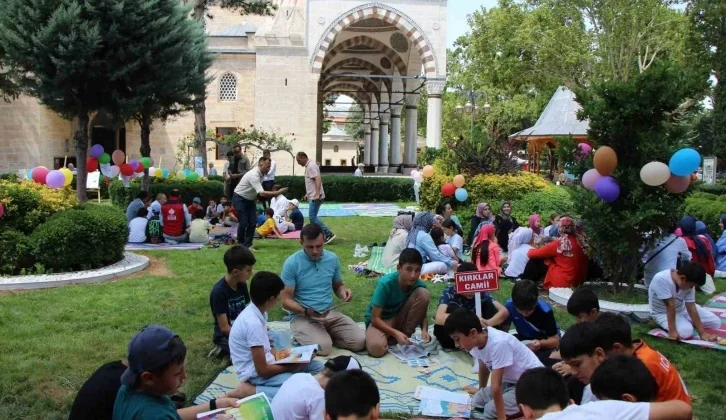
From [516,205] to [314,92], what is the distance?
1566 centimetres

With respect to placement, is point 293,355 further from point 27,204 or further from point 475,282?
point 27,204

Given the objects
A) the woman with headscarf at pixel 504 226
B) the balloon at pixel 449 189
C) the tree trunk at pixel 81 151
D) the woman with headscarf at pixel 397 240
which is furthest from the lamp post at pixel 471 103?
the woman with headscarf at pixel 397 240

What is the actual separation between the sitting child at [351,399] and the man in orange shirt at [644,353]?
138 centimetres

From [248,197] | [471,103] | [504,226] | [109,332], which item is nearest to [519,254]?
[504,226]

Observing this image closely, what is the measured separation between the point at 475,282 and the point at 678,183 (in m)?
3.50

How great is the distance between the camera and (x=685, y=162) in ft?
22.7

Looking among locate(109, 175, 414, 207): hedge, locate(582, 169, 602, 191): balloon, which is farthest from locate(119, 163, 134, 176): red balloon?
locate(582, 169, 602, 191): balloon

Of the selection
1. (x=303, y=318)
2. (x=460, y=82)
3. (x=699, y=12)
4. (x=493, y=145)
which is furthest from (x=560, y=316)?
(x=460, y=82)

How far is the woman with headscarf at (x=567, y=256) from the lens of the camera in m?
8.24

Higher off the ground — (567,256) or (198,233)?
(567,256)

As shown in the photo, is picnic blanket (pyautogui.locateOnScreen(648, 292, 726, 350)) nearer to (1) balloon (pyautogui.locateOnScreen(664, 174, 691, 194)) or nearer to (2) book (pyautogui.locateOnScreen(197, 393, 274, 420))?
(1) balloon (pyautogui.locateOnScreen(664, 174, 691, 194))

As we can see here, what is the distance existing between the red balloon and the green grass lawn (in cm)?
404

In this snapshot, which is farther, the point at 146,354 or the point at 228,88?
the point at 228,88

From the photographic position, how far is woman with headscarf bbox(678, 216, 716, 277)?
28.5ft
